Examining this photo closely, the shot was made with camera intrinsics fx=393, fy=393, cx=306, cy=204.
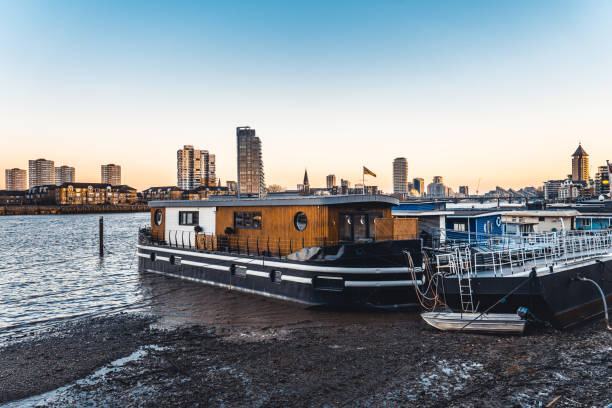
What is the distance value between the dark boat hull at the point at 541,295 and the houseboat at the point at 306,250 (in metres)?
3.11

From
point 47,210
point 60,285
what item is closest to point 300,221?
point 60,285

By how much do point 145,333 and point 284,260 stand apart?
20.1ft

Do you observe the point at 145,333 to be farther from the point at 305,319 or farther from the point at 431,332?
the point at 431,332

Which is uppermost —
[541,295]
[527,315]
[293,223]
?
[293,223]

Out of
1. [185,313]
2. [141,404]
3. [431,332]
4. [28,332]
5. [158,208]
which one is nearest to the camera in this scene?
[141,404]

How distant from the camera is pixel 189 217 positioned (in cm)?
2381

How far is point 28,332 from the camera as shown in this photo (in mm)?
15180

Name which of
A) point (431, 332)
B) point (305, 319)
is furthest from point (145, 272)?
point (431, 332)

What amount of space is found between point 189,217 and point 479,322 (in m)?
17.2

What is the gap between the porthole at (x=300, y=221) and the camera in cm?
1778

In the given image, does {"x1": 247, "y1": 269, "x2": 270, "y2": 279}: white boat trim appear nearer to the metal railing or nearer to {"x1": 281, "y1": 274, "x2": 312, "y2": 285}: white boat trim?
{"x1": 281, "y1": 274, "x2": 312, "y2": 285}: white boat trim

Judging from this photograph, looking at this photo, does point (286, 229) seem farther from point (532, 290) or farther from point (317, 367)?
point (532, 290)

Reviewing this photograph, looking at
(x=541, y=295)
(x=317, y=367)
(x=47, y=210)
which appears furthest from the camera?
(x=47, y=210)

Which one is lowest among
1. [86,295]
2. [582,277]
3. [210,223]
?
[86,295]
